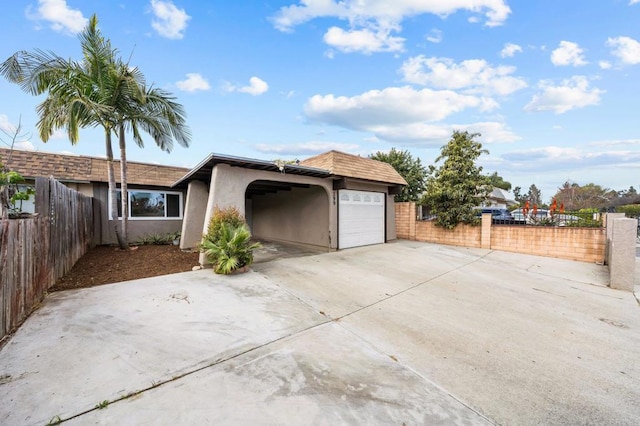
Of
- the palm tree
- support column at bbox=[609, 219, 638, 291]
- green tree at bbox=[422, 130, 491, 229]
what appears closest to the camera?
support column at bbox=[609, 219, 638, 291]

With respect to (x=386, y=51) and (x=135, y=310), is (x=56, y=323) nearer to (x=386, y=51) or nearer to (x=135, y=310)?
(x=135, y=310)

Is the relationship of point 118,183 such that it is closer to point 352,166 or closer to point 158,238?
point 158,238

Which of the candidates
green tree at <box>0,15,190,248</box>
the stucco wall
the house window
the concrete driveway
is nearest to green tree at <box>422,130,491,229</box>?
the concrete driveway

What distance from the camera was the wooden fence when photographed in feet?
10.7

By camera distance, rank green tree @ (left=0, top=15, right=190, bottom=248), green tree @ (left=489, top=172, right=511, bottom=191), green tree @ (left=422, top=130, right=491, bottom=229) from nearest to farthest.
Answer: green tree @ (left=0, top=15, right=190, bottom=248)
green tree @ (left=422, top=130, right=491, bottom=229)
green tree @ (left=489, top=172, right=511, bottom=191)

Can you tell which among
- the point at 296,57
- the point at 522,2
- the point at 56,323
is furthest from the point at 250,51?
the point at 56,323

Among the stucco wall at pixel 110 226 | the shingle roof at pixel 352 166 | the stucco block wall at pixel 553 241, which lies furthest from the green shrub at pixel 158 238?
the stucco block wall at pixel 553 241

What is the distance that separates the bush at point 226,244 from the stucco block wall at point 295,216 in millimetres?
3968

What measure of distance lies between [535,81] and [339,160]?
25.2 ft

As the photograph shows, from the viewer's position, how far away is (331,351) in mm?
3146

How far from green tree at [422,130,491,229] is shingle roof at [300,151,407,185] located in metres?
1.93

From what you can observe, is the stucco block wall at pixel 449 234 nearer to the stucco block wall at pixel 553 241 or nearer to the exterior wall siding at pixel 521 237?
the exterior wall siding at pixel 521 237

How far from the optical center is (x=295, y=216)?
11.5 metres

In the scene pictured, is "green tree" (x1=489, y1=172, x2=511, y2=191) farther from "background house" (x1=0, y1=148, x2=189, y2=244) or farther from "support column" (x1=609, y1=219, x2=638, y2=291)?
"background house" (x1=0, y1=148, x2=189, y2=244)
